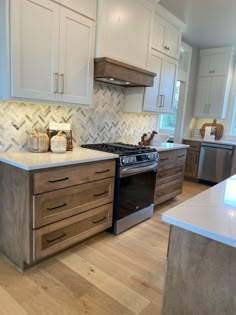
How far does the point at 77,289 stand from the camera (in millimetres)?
1823

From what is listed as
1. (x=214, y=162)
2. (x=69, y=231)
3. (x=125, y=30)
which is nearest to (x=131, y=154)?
(x=69, y=231)

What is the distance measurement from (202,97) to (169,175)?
8.20 feet

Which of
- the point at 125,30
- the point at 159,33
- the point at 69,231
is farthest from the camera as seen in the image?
the point at 159,33

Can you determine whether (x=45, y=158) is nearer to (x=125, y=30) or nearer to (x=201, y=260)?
(x=201, y=260)

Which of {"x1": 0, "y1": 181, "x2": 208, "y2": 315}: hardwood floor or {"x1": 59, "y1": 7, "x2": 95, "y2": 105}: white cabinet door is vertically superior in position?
{"x1": 59, "y1": 7, "x2": 95, "y2": 105}: white cabinet door

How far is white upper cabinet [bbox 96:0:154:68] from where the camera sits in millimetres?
2469

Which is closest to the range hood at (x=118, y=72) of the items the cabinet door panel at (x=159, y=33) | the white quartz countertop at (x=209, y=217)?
the cabinet door panel at (x=159, y=33)

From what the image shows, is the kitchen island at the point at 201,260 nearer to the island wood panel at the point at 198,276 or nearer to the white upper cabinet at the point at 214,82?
the island wood panel at the point at 198,276

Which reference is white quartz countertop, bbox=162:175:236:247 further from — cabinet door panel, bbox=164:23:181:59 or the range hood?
cabinet door panel, bbox=164:23:181:59

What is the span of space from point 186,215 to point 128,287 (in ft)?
3.78

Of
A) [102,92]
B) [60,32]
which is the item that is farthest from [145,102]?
[60,32]

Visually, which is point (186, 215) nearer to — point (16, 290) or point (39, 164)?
point (39, 164)

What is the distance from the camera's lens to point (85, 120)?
291 centimetres

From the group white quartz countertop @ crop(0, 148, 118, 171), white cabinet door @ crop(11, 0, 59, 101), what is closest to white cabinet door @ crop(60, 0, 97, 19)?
white cabinet door @ crop(11, 0, 59, 101)
